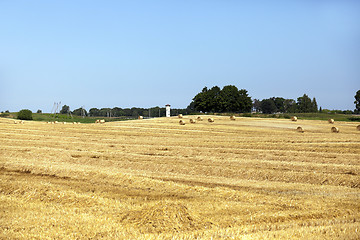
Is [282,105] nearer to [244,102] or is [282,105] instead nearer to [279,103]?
[279,103]

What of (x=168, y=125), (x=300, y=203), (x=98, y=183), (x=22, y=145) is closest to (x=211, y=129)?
(x=168, y=125)

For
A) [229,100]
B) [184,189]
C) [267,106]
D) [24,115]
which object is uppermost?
[229,100]

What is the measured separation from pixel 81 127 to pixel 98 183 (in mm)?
14788

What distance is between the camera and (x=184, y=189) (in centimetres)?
804

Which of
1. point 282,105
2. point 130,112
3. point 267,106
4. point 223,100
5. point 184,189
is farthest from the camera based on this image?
point 282,105

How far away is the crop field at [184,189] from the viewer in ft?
18.4

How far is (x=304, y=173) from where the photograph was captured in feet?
32.3

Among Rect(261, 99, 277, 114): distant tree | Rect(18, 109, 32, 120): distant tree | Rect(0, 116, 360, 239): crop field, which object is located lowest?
Rect(0, 116, 360, 239): crop field

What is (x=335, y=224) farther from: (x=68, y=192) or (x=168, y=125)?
(x=168, y=125)

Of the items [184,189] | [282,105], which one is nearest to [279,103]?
[282,105]

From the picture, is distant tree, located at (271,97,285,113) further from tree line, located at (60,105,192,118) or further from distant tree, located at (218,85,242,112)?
tree line, located at (60,105,192,118)

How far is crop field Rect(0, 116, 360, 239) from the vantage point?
18.4 feet

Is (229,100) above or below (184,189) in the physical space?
above

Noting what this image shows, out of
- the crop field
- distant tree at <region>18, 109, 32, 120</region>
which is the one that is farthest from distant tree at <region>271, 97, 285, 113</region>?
the crop field
